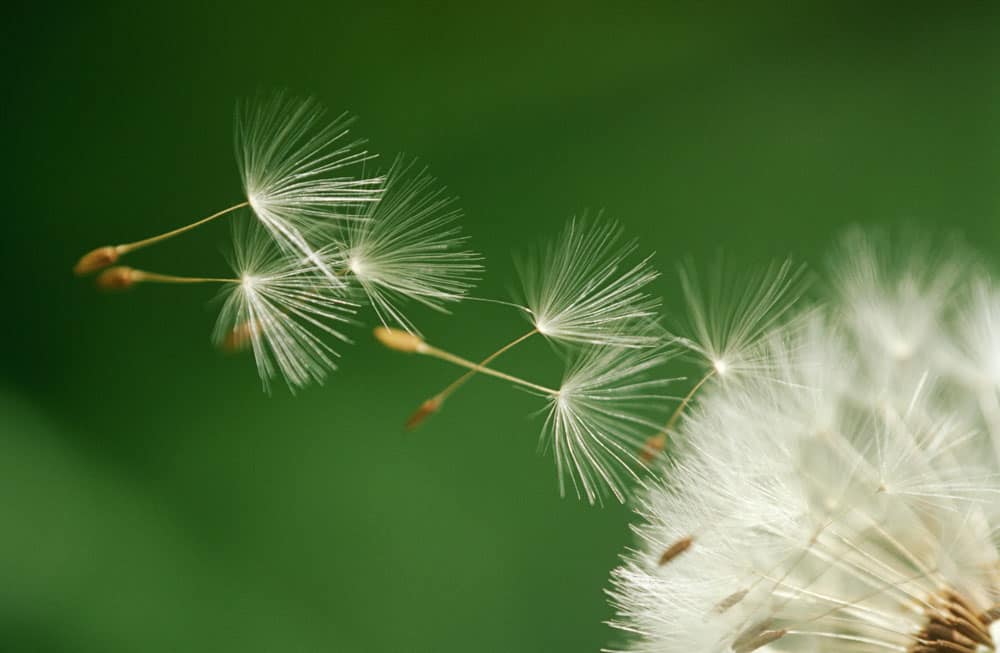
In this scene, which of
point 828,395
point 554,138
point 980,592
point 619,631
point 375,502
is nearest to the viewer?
point 980,592

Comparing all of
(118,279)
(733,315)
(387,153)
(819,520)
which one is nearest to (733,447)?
(819,520)

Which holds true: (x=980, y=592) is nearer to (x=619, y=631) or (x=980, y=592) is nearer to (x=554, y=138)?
(x=619, y=631)

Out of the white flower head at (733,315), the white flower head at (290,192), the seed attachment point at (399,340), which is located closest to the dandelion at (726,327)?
the white flower head at (733,315)

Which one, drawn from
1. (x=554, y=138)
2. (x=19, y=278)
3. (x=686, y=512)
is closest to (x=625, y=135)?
(x=554, y=138)

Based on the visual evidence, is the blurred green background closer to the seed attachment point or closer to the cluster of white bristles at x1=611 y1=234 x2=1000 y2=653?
the cluster of white bristles at x1=611 y1=234 x2=1000 y2=653

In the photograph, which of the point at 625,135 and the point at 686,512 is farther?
the point at 625,135

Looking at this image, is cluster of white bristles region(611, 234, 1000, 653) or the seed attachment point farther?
cluster of white bristles region(611, 234, 1000, 653)

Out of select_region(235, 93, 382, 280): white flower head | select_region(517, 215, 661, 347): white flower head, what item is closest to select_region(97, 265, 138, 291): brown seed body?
select_region(235, 93, 382, 280): white flower head

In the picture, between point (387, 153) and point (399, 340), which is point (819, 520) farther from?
point (387, 153)
